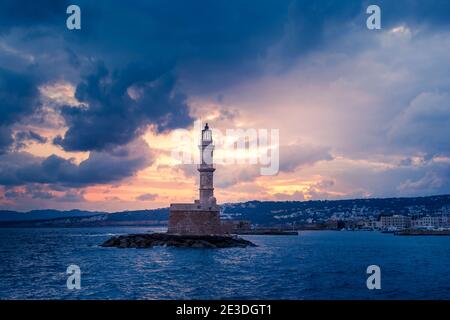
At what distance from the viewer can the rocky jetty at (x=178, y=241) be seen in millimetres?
50562

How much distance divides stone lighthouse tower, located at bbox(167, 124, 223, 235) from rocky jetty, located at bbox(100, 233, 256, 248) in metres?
1.18

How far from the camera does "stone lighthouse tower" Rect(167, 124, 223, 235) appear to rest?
52.2 m

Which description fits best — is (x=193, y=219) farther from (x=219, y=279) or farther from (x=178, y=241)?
(x=219, y=279)

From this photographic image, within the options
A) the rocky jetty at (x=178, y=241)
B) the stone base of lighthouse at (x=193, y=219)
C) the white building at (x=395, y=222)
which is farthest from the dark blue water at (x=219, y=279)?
the white building at (x=395, y=222)

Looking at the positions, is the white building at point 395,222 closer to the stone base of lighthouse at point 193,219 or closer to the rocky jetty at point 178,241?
the rocky jetty at point 178,241

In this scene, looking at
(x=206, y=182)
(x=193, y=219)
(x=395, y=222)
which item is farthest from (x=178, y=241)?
(x=395, y=222)

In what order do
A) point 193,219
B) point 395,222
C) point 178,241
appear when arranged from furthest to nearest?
1. point 395,222
2. point 193,219
3. point 178,241

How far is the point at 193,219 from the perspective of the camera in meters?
52.1

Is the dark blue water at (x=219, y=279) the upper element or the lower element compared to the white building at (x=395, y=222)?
upper

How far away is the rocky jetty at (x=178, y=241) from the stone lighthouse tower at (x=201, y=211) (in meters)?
1.18

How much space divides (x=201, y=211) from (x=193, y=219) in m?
1.30

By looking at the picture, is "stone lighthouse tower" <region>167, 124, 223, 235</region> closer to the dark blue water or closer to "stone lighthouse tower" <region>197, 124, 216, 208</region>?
"stone lighthouse tower" <region>197, 124, 216, 208</region>

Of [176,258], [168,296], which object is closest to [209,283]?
[168,296]

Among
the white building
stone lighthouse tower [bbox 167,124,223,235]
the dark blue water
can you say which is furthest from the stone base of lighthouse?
the white building
